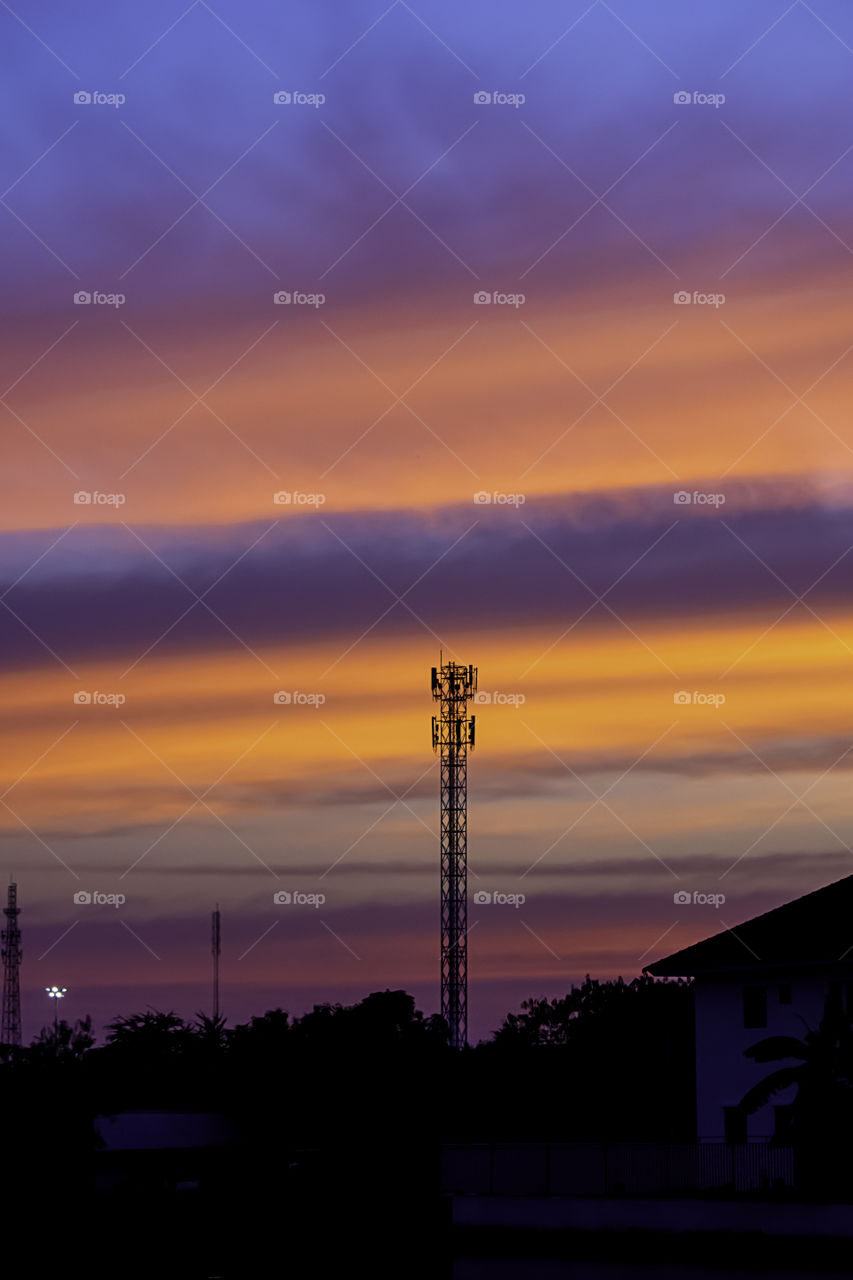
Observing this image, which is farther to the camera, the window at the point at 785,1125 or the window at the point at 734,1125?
the window at the point at 734,1125

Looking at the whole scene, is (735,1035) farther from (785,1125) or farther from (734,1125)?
(785,1125)

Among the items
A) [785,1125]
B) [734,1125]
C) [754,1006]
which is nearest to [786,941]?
[754,1006]

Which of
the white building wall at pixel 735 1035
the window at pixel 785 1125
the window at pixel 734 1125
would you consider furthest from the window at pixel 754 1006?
the window at pixel 785 1125

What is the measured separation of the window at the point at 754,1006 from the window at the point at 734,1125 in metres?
2.48

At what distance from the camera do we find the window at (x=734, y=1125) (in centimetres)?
5159

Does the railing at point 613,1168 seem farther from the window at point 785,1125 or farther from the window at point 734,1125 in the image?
the window at point 734,1125

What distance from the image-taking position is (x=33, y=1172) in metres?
49.0

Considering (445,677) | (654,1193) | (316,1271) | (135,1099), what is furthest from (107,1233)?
(135,1099)

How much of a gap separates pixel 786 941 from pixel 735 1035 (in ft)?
10.6

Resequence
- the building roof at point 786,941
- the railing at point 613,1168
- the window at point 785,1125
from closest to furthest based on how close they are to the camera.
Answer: the window at point 785,1125
the railing at point 613,1168
the building roof at point 786,941

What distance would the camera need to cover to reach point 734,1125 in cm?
5197

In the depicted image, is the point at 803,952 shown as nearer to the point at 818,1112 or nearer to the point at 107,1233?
the point at 818,1112

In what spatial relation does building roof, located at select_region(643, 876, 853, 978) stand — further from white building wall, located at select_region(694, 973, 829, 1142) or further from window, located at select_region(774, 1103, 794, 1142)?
window, located at select_region(774, 1103, 794, 1142)

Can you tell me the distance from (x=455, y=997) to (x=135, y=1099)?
1977 centimetres
